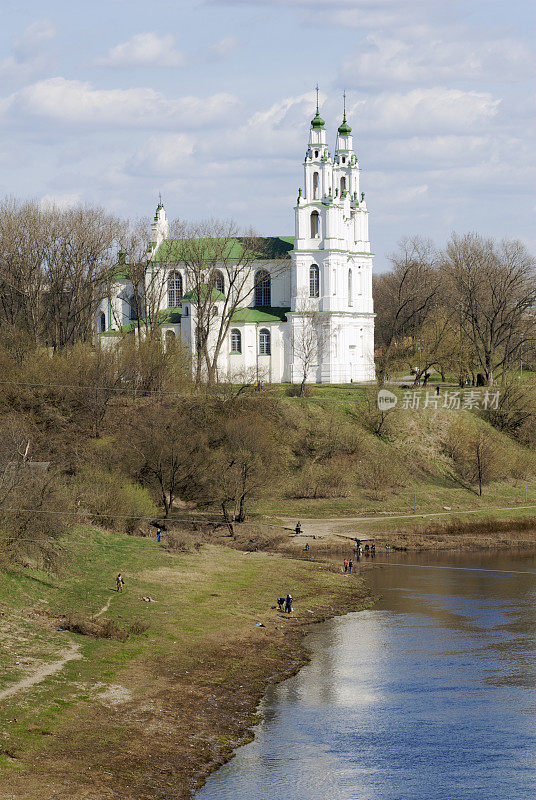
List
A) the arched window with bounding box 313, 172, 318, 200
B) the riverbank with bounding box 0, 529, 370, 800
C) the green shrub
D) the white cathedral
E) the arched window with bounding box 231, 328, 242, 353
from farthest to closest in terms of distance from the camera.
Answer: the arched window with bounding box 231, 328, 242, 353 < the arched window with bounding box 313, 172, 318, 200 < the white cathedral < the green shrub < the riverbank with bounding box 0, 529, 370, 800

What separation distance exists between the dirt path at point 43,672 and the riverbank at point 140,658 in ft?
0.20

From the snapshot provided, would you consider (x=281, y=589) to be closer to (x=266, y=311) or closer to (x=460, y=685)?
(x=460, y=685)

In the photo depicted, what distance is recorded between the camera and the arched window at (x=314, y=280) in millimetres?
96188

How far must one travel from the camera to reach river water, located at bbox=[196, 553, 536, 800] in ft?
85.7

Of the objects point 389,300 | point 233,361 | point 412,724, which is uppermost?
point 389,300

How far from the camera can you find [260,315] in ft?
321

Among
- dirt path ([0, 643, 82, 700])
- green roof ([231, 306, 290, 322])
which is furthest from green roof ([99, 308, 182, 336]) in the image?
dirt path ([0, 643, 82, 700])

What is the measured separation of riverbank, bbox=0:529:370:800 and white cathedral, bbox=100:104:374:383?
42603 millimetres

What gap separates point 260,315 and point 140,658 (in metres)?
64.8

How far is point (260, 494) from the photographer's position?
6494cm

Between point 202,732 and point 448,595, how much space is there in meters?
21.1

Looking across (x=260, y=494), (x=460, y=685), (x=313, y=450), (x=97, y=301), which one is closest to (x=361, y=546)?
(x=260, y=494)

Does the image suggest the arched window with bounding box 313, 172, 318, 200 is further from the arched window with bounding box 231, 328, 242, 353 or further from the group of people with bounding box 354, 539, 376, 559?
Answer: the group of people with bounding box 354, 539, 376, 559

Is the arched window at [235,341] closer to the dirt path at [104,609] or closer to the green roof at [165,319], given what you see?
the green roof at [165,319]
